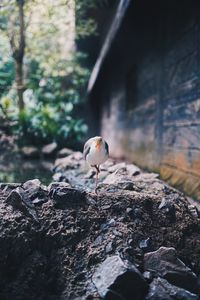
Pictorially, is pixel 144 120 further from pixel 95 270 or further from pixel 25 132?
pixel 95 270

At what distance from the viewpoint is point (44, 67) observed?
36.0ft

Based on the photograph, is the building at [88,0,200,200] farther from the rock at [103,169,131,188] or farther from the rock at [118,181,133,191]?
the rock at [118,181,133,191]

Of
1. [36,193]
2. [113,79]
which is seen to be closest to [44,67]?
[113,79]

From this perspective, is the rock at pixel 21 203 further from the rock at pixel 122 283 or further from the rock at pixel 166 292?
the rock at pixel 166 292

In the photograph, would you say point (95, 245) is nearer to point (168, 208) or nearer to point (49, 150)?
point (168, 208)

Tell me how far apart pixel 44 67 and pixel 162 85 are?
274 inches

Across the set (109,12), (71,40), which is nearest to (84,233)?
(109,12)

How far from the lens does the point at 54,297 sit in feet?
5.41

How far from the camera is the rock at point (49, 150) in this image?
736 centimetres

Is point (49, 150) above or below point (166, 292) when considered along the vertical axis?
below

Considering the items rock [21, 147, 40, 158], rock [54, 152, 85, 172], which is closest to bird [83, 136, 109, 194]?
rock [54, 152, 85, 172]

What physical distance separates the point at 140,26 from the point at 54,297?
14.7 feet

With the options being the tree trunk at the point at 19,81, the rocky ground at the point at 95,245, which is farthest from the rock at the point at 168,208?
the tree trunk at the point at 19,81

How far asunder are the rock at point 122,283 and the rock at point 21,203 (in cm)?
51
